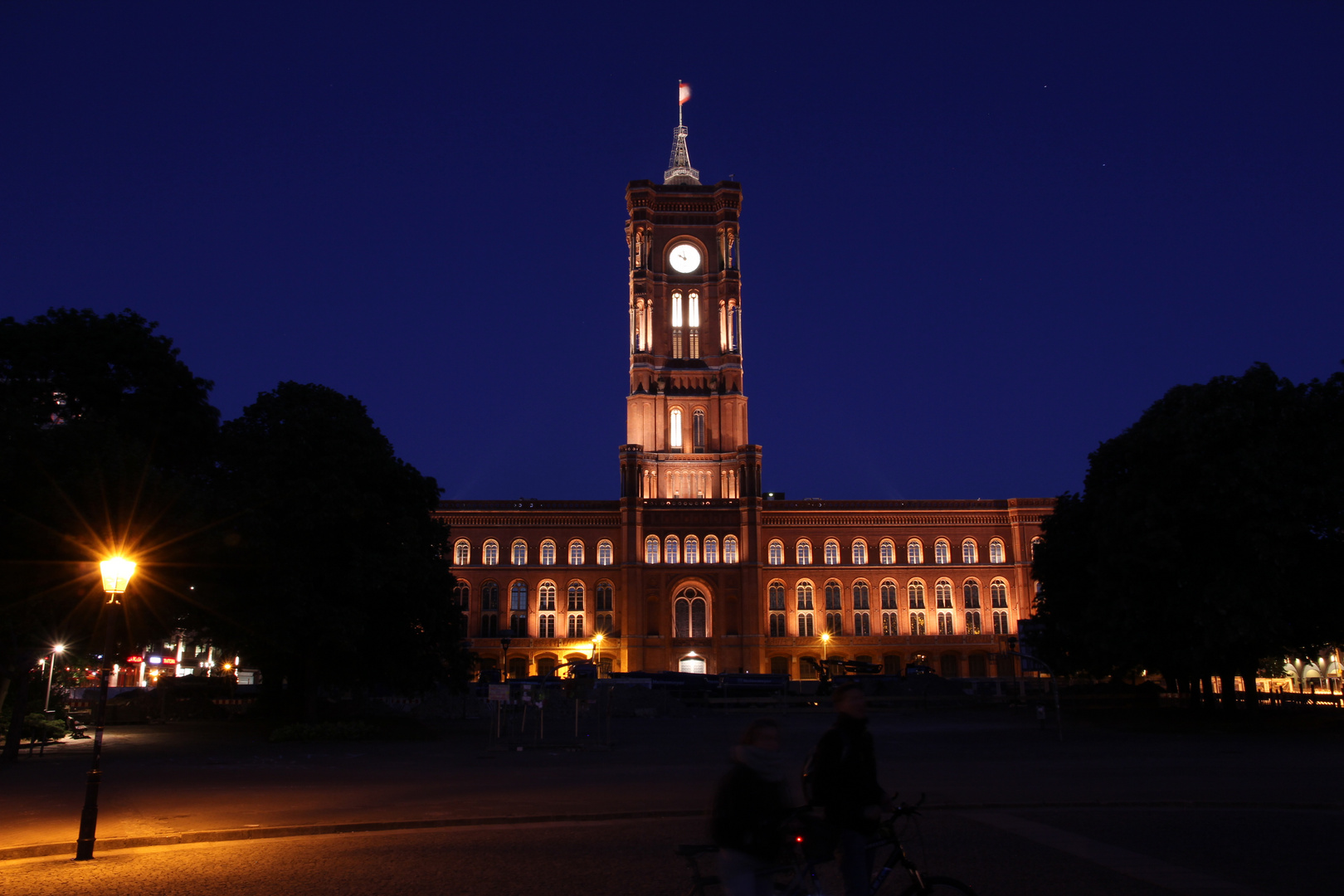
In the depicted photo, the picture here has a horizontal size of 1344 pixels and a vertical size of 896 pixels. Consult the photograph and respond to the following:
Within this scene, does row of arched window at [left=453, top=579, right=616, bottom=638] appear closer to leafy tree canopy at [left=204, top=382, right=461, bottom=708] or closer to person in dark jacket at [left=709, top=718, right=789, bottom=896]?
leafy tree canopy at [left=204, top=382, right=461, bottom=708]

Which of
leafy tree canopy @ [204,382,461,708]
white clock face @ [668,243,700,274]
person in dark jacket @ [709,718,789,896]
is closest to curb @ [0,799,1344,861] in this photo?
person in dark jacket @ [709,718,789,896]

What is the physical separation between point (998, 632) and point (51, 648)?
212 ft

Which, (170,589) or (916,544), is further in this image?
(916,544)

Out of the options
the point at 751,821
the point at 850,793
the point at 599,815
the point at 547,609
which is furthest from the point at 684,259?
the point at 751,821

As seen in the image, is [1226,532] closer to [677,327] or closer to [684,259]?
[677,327]

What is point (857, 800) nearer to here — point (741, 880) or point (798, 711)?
point (741, 880)

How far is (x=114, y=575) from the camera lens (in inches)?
552

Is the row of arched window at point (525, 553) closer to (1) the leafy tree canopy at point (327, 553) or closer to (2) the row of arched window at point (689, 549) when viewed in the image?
(2) the row of arched window at point (689, 549)

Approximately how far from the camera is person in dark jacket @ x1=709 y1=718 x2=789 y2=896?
21.5 ft

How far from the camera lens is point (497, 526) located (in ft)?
246

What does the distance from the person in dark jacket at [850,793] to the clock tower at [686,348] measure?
66.7m

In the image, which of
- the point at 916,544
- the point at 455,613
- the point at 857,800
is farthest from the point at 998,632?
the point at 857,800

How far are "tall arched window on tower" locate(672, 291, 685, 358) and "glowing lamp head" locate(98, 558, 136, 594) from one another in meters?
72.2

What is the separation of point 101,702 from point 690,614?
204 feet
